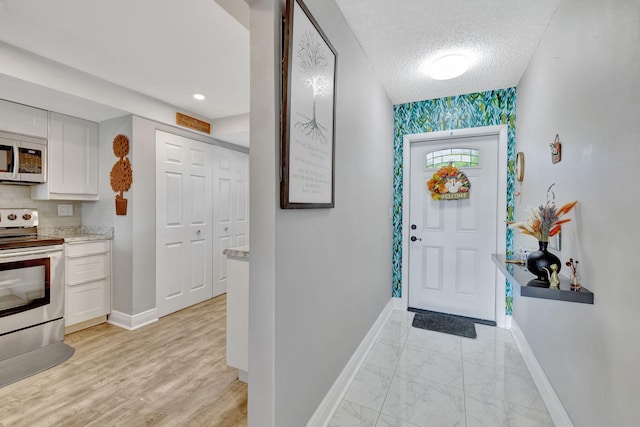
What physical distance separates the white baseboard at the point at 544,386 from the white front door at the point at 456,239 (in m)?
0.63

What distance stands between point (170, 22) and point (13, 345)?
2775mm

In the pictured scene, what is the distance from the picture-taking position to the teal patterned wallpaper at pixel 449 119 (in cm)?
280

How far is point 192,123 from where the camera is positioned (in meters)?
3.38

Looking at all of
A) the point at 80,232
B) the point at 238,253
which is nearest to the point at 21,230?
the point at 80,232

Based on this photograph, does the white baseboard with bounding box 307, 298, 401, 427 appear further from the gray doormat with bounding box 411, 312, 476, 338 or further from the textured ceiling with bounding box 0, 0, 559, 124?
the textured ceiling with bounding box 0, 0, 559, 124

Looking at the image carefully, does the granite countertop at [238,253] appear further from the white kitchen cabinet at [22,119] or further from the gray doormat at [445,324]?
the white kitchen cabinet at [22,119]

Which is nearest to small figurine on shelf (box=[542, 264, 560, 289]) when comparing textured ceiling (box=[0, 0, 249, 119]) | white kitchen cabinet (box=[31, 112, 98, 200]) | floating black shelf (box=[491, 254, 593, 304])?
floating black shelf (box=[491, 254, 593, 304])

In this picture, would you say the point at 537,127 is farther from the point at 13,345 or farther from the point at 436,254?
the point at 13,345

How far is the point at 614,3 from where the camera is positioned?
110cm

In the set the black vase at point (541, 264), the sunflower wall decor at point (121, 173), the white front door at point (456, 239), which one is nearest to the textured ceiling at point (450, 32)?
the white front door at point (456, 239)

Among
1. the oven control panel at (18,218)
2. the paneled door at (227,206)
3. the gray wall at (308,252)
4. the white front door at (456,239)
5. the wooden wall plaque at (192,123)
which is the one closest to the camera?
the gray wall at (308,252)

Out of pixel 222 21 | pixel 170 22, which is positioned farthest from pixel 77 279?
pixel 222 21

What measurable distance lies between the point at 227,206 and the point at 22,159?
79.5 inches

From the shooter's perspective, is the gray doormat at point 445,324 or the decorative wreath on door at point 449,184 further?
the decorative wreath on door at point 449,184
